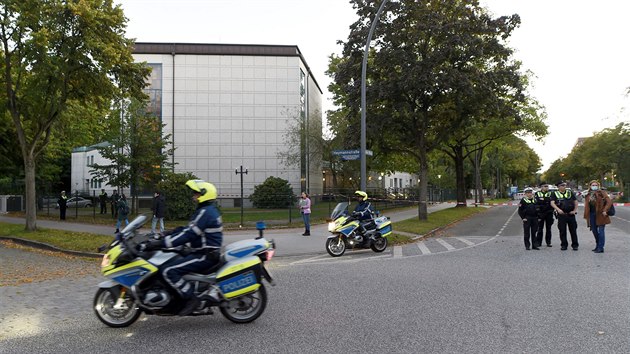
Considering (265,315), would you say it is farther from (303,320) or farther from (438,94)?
(438,94)

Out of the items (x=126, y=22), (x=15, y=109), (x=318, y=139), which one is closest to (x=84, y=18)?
(x=126, y=22)

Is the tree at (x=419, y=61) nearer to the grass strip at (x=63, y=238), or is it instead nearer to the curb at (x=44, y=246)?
the grass strip at (x=63, y=238)

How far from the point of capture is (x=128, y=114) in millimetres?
27844

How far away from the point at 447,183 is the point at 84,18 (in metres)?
60.4

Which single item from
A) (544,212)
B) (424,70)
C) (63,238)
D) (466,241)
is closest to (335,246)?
(466,241)

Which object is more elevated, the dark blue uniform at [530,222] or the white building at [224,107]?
the white building at [224,107]

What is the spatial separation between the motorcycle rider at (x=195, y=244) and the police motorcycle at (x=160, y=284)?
0.23 ft

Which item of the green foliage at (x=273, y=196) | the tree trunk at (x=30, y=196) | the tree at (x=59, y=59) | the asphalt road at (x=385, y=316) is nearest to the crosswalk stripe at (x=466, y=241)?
the asphalt road at (x=385, y=316)

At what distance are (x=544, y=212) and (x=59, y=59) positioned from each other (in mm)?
16101

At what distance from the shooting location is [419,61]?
20609 millimetres

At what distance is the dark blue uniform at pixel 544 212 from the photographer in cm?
1298

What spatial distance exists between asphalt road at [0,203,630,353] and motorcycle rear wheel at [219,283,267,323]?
0.35 ft

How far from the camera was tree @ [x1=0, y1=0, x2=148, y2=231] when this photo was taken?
49.9 feet

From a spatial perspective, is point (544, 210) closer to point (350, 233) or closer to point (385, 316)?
point (350, 233)
